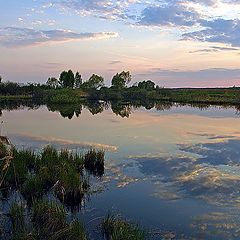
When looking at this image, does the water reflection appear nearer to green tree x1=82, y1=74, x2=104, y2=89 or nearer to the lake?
the lake

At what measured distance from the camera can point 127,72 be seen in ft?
327

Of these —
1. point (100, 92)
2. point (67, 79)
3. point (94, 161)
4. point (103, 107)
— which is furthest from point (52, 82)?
point (94, 161)

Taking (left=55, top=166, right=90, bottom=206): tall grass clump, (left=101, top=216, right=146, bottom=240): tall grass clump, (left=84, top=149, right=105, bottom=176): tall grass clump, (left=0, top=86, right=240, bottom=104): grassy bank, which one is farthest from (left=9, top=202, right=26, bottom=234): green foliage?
(left=0, top=86, right=240, bottom=104): grassy bank

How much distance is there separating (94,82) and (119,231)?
84140mm

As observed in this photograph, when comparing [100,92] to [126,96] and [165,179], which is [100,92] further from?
[165,179]

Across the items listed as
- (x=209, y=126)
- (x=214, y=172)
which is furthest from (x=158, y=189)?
(x=209, y=126)

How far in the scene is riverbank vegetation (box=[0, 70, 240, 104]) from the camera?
213ft

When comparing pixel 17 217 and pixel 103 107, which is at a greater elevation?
pixel 103 107

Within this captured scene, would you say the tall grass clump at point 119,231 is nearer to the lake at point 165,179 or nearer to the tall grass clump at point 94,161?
the lake at point 165,179

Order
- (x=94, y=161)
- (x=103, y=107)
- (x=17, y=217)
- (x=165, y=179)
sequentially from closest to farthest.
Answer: (x=17, y=217)
(x=165, y=179)
(x=94, y=161)
(x=103, y=107)

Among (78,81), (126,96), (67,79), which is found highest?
(67,79)

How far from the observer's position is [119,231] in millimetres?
6973

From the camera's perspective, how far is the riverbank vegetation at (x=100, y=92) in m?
64.9

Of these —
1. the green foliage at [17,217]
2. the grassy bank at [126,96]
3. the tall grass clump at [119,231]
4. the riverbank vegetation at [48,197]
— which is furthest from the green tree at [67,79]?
the tall grass clump at [119,231]
